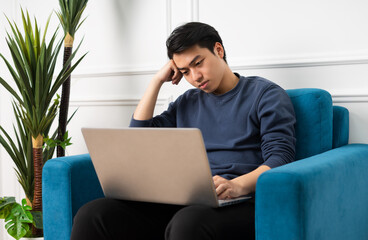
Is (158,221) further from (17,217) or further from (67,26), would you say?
(67,26)

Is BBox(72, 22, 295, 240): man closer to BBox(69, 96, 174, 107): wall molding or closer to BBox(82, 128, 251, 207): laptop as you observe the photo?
BBox(82, 128, 251, 207): laptop

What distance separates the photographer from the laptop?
1197 millimetres

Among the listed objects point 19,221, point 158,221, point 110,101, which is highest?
point 110,101

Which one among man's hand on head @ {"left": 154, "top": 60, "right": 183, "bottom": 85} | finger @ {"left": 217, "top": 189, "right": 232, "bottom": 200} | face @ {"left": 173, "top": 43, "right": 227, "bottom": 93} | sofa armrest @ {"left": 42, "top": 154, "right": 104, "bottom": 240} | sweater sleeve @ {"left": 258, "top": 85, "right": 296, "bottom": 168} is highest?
face @ {"left": 173, "top": 43, "right": 227, "bottom": 93}

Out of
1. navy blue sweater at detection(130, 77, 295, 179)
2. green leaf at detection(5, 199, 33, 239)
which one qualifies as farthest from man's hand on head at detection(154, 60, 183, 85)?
green leaf at detection(5, 199, 33, 239)

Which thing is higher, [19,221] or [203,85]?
[203,85]

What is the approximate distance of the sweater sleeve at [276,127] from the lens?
148 cm

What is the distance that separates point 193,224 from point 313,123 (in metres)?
0.69

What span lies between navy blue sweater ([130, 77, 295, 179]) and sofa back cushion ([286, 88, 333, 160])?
0.10 m

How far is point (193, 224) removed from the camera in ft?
3.92

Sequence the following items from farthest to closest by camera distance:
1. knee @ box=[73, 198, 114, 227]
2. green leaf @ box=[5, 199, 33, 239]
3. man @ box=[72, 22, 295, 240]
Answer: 1. green leaf @ box=[5, 199, 33, 239]
2. knee @ box=[73, 198, 114, 227]
3. man @ box=[72, 22, 295, 240]

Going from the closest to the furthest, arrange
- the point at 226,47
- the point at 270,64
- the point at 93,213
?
the point at 93,213 → the point at 270,64 → the point at 226,47

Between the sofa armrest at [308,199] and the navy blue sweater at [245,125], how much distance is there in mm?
169

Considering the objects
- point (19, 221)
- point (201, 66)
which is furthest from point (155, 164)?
point (19, 221)
